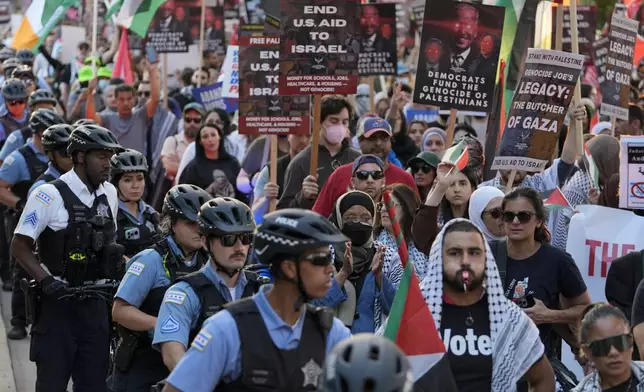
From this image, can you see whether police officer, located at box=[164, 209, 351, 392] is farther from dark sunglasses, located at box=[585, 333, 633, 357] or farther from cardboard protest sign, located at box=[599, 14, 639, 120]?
cardboard protest sign, located at box=[599, 14, 639, 120]

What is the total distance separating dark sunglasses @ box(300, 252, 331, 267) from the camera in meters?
4.73

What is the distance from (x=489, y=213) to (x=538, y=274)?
1.10 m

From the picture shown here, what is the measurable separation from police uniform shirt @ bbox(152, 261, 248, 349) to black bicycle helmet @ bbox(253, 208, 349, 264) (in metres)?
1.39

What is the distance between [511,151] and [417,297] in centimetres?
432

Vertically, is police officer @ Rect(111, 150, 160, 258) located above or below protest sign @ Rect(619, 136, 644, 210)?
below

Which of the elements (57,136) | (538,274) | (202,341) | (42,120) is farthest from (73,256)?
(202,341)

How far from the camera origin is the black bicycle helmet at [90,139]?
8.77m

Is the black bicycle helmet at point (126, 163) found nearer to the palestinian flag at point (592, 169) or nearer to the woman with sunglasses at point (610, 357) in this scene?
the palestinian flag at point (592, 169)

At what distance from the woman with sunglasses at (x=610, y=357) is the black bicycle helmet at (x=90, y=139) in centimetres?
390

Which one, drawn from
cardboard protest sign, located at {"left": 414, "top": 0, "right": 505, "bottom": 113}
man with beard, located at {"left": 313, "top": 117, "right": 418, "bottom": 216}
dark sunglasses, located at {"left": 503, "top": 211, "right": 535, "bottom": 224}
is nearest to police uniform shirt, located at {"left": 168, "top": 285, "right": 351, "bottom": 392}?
dark sunglasses, located at {"left": 503, "top": 211, "right": 535, "bottom": 224}

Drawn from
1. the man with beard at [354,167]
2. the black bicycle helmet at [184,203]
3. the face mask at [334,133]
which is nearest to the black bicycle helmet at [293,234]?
the black bicycle helmet at [184,203]

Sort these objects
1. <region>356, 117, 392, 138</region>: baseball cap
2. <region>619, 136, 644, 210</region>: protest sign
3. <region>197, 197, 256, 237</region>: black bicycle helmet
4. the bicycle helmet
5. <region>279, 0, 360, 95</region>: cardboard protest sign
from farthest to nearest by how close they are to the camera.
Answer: <region>279, 0, 360, 95</region>: cardboard protest sign, <region>356, 117, 392, 138</region>: baseball cap, <region>619, 136, 644, 210</region>: protest sign, <region>197, 197, 256, 237</region>: black bicycle helmet, the bicycle helmet

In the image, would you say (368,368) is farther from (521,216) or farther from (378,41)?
(378,41)

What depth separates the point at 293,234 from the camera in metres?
4.71
